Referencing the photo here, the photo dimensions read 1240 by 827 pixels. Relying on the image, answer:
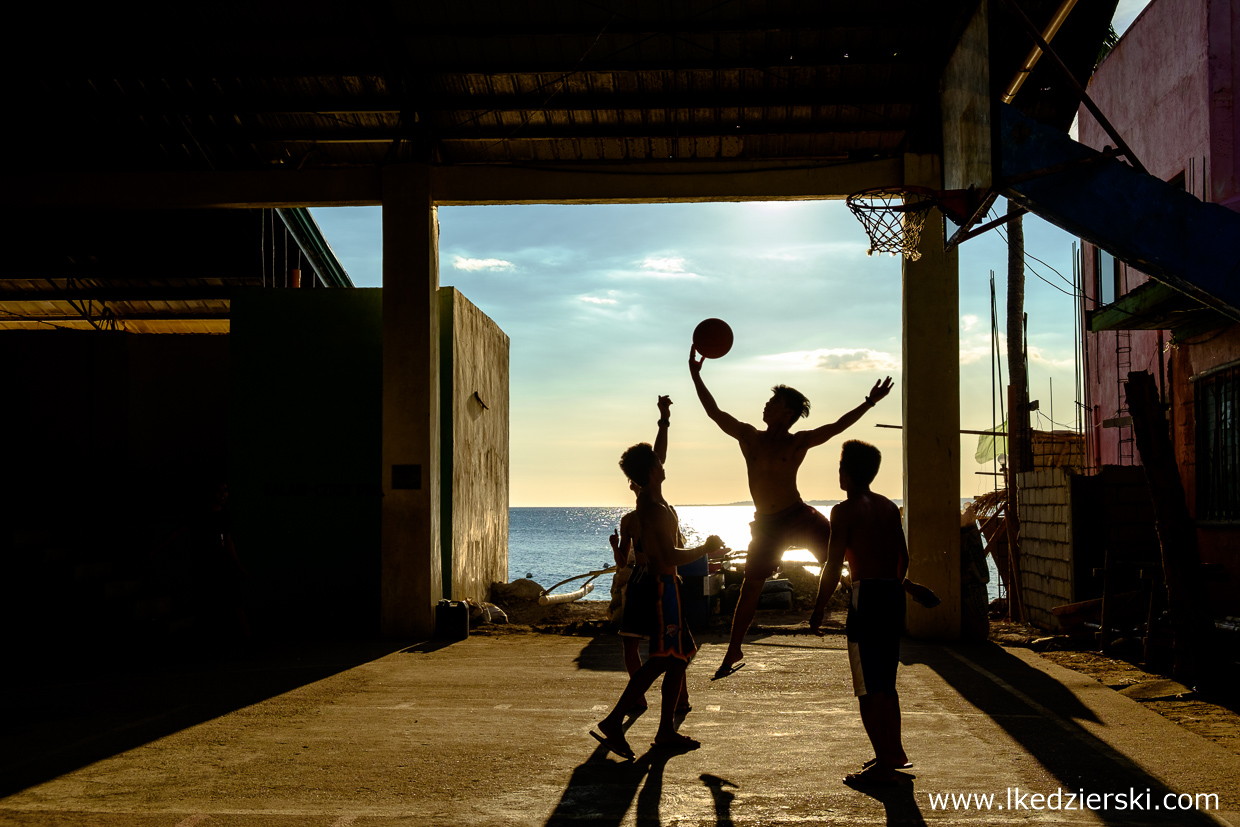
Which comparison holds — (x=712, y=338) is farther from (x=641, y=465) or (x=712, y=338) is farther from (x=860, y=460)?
(x=860, y=460)

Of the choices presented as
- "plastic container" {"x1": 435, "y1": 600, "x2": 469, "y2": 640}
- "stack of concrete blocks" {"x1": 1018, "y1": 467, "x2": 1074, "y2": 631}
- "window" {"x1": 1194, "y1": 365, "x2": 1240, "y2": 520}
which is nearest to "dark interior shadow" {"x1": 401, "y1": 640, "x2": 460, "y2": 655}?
"plastic container" {"x1": 435, "y1": 600, "x2": 469, "y2": 640}

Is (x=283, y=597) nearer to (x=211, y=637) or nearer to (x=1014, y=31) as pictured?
Answer: (x=211, y=637)

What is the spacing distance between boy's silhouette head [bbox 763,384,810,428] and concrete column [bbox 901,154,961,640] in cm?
506

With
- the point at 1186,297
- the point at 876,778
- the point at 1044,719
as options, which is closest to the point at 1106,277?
the point at 1186,297

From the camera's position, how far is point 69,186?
12547 millimetres

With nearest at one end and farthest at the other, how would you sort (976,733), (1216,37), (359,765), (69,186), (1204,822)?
(1204,822) → (359,765) → (976,733) → (1216,37) → (69,186)

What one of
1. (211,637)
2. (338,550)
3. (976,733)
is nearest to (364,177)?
(338,550)

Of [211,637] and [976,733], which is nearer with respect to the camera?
[976,733]

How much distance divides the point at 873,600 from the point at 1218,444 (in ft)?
27.0

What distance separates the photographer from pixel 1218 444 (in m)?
11.3

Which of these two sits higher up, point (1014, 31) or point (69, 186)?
point (1014, 31)

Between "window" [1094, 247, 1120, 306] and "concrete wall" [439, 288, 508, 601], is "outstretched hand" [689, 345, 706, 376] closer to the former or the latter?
"concrete wall" [439, 288, 508, 601]

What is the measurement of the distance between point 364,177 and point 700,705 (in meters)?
8.10

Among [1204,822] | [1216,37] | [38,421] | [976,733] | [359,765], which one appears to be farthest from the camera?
[38,421]
